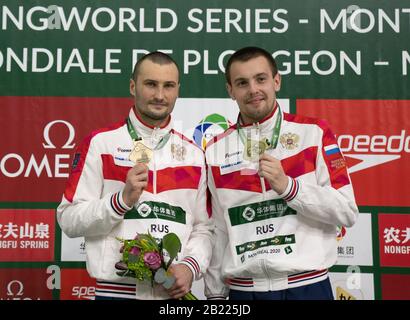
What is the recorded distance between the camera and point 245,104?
2.58 m

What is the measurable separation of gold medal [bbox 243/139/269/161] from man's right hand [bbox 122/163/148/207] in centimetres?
51

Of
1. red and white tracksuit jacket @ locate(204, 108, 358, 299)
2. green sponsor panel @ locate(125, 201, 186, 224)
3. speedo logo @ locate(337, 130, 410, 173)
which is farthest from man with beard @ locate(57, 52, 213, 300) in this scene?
speedo logo @ locate(337, 130, 410, 173)

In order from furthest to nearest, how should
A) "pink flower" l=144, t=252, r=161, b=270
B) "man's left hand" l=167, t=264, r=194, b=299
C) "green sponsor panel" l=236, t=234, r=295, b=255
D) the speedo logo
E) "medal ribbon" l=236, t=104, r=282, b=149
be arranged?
1. the speedo logo
2. "medal ribbon" l=236, t=104, r=282, b=149
3. "green sponsor panel" l=236, t=234, r=295, b=255
4. "man's left hand" l=167, t=264, r=194, b=299
5. "pink flower" l=144, t=252, r=161, b=270

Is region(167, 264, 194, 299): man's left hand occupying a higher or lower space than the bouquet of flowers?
lower

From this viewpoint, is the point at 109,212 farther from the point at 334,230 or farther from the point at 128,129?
the point at 334,230

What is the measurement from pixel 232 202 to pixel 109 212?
60cm

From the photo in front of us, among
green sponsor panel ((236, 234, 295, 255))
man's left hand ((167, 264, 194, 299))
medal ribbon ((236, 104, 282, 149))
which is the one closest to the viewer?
man's left hand ((167, 264, 194, 299))

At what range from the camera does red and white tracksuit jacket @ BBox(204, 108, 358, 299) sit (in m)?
2.39

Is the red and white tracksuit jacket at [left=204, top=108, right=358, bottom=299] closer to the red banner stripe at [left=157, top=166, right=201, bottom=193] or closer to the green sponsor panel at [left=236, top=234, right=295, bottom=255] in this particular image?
the green sponsor panel at [left=236, top=234, right=295, bottom=255]

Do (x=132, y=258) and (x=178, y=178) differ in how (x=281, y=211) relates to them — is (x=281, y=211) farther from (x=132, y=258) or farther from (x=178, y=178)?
(x=132, y=258)

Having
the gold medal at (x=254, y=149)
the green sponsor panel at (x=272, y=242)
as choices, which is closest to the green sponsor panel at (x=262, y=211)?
the green sponsor panel at (x=272, y=242)

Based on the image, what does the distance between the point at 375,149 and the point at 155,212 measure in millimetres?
1786

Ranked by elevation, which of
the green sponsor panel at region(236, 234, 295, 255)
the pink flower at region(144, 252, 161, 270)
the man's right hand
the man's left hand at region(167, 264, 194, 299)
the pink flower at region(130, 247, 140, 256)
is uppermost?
the man's right hand

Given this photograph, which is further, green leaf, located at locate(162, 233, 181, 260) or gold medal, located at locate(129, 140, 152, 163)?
gold medal, located at locate(129, 140, 152, 163)
